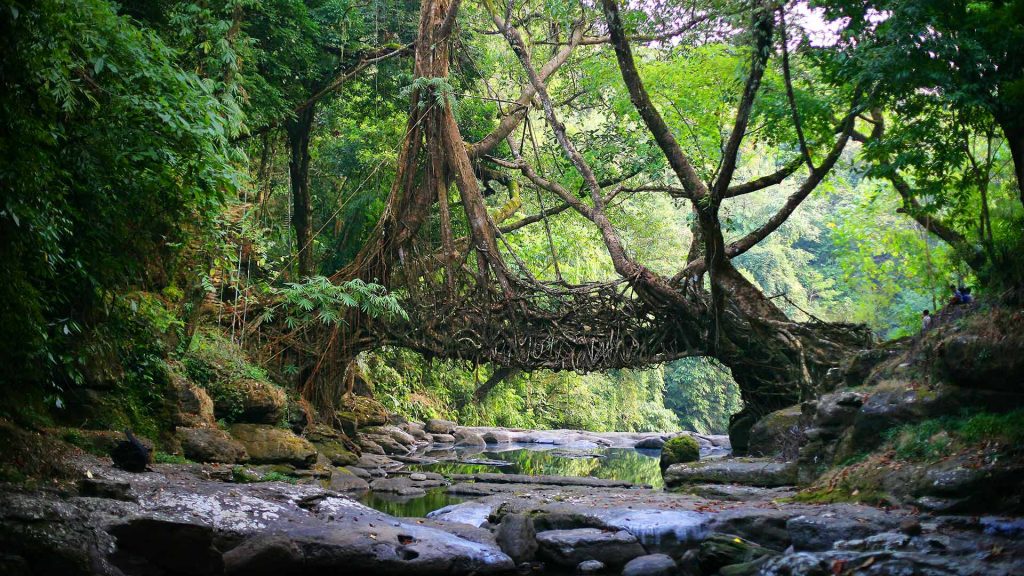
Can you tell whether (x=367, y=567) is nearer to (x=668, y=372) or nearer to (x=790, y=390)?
(x=790, y=390)

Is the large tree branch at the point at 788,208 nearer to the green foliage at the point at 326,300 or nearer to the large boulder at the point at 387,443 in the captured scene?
the green foliage at the point at 326,300

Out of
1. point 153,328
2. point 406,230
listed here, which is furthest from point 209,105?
point 406,230

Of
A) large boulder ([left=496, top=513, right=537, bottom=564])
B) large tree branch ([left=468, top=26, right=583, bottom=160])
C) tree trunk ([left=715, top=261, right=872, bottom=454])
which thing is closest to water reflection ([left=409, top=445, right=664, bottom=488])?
tree trunk ([left=715, top=261, right=872, bottom=454])

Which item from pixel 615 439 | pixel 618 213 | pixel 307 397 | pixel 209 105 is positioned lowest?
pixel 615 439

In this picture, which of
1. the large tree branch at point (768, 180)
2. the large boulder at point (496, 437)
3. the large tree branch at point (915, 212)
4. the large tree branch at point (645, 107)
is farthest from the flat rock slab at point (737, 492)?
the large boulder at point (496, 437)

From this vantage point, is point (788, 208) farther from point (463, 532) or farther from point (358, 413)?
point (358, 413)

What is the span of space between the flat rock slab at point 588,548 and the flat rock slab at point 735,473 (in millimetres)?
3029

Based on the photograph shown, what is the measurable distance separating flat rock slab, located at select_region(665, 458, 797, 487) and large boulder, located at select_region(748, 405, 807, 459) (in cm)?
50

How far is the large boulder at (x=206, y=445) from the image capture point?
8461mm

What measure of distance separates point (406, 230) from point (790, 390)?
705cm

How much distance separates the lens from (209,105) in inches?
265

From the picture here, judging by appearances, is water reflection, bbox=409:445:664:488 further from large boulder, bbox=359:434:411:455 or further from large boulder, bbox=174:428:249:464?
large boulder, bbox=174:428:249:464

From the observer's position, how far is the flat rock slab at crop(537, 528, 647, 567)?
6.61m

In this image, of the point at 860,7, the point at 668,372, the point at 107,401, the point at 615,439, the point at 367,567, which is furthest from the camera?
the point at 668,372
